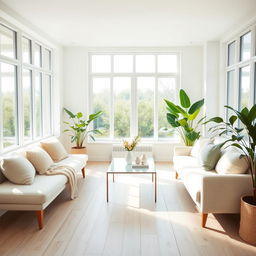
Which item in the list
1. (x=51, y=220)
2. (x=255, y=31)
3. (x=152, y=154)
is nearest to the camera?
(x=51, y=220)

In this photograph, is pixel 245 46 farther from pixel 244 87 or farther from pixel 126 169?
pixel 126 169

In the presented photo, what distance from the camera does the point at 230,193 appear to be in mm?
3299

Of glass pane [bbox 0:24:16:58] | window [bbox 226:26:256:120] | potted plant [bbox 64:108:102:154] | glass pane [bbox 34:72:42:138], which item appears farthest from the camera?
potted plant [bbox 64:108:102:154]

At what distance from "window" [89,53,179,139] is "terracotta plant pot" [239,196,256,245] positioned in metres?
4.28

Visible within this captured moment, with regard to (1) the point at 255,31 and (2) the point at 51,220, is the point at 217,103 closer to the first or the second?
(1) the point at 255,31

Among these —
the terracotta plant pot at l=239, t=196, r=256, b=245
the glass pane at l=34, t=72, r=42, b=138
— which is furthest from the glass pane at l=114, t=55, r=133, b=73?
the terracotta plant pot at l=239, t=196, r=256, b=245

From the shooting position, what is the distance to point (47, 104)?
6.52 meters

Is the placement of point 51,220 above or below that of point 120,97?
below

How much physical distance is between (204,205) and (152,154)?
12.3 ft

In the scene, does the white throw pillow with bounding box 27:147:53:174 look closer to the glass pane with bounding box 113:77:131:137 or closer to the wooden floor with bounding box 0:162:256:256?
the wooden floor with bounding box 0:162:256:256

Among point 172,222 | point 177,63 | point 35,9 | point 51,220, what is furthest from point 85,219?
point 177,63

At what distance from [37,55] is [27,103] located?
1143mm

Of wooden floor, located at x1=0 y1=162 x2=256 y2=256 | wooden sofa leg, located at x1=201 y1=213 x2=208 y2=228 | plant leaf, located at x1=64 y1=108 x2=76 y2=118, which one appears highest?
plant leaf, located at x1=64 y1=108 x2=76 y2=118

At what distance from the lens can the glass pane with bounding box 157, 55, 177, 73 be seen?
724 cm
